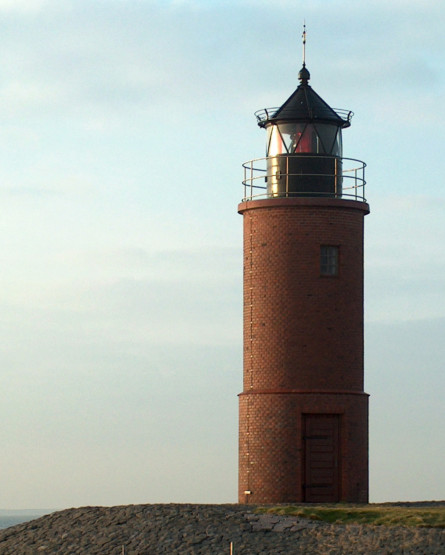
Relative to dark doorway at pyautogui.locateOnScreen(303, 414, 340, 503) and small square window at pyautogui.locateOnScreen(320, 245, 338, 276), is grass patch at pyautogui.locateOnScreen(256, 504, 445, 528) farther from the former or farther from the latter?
small square window at pyautogui.locateOnScreen(320, 245, 338, 276)

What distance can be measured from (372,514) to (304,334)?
5943mm

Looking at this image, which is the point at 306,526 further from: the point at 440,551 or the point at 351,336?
the point at 351,336

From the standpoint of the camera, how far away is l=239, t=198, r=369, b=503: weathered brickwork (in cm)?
3114

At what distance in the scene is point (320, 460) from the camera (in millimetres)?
31250

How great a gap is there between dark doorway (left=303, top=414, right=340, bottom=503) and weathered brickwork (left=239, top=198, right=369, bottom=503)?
200 mm

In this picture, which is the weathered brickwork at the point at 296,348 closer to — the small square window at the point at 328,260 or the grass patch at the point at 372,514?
the small square window at the point at 328,260

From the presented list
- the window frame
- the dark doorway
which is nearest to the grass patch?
the dark doorway

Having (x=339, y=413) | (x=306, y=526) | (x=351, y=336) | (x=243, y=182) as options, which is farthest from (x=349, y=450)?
(x=243, y=182)

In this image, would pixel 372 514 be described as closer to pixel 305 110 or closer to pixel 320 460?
pixel 320 460

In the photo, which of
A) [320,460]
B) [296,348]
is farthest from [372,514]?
[296,348]

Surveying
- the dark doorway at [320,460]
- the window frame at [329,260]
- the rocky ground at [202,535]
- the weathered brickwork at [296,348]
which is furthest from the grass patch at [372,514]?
the window frame at [329,260]

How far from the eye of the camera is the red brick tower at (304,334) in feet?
102

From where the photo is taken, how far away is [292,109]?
32.6 m

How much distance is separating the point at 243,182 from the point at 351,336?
5211 mm
